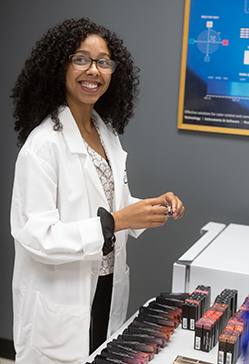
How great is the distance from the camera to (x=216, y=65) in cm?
241

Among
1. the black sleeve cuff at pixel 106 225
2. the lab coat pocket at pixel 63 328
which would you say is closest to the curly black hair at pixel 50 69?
the black sleeve cuff at pixel 106 225

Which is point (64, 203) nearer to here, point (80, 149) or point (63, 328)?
point (80, 149)

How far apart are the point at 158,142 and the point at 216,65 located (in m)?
0.51

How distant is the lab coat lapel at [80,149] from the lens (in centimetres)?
162

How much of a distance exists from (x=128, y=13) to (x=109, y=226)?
1.49 meters

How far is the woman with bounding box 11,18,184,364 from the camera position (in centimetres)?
151

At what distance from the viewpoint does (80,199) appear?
1607 millimetres

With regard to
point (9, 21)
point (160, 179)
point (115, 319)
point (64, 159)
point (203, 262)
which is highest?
point (9, 21)

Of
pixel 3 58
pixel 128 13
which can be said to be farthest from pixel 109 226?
pixel 3 58

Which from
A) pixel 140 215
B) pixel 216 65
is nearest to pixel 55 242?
pixel 140 215

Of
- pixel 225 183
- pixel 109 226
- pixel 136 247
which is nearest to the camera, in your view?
pixel 109 226

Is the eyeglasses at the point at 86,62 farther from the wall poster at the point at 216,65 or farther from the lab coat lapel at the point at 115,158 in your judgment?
the wall poster at the point at 216,65

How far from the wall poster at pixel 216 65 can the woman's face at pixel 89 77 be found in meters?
0.90

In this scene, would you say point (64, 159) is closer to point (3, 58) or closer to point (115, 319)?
point (115, 319)
